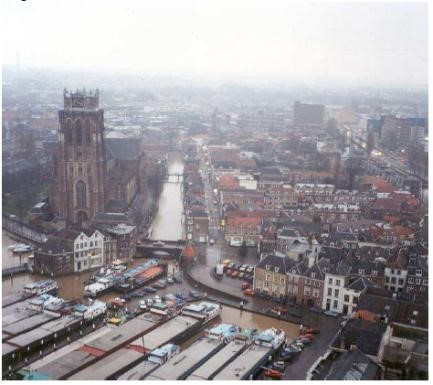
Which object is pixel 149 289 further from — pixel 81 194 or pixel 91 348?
pixel 81 194

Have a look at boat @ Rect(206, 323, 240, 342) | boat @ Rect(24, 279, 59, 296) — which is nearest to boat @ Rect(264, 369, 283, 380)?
boat @ Rect(206, 323, 240, 342)

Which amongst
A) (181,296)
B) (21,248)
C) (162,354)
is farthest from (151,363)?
(21,248)

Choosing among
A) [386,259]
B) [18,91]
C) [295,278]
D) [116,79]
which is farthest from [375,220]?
[18,91]

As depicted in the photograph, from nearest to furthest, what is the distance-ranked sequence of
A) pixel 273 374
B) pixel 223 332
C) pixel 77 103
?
1. pixel 273 374
2. pixel 223 332
3. pixel 77 103

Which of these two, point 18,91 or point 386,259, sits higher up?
point 18,91

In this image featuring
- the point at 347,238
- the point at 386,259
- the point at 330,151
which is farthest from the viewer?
the point at 330,151

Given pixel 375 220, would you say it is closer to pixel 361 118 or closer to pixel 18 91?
pixel 361 118
